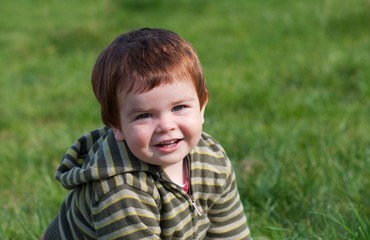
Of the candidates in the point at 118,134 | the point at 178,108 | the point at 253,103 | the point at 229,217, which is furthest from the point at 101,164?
the point at 253,103

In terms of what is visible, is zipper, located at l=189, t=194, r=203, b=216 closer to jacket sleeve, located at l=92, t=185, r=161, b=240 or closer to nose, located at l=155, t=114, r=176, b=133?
jacket sleeve, located at l=92, t=185, r=161, b=240

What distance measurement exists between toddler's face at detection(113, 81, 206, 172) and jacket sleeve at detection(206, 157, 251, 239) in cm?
40

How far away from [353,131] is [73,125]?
2.24 meters

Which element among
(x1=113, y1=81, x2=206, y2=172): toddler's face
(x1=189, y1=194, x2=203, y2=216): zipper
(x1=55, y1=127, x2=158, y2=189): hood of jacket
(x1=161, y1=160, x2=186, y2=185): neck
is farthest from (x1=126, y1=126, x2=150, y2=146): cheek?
(x1=189, y1=194, x2=203, y2=216): zipper

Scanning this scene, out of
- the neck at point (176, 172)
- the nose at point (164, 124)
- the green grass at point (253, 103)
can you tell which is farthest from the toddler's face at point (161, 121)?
the green grass at point (253, 103)

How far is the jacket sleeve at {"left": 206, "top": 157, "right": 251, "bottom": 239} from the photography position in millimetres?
2104

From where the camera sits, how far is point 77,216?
195 cm

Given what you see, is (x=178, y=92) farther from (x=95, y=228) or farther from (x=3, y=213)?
(x=3, y=213)

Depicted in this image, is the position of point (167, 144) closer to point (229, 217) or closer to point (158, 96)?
point (158, 96)

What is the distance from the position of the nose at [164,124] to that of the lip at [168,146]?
57mm

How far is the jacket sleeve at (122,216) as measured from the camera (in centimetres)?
174

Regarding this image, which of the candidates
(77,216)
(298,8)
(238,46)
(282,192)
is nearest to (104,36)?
(238,46)

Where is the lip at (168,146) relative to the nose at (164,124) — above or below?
below

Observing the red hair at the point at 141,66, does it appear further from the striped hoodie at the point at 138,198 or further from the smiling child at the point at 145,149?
the striped hoodie at the point at 138,198
